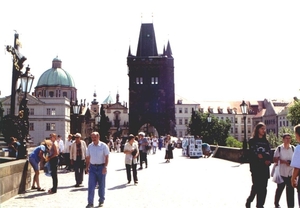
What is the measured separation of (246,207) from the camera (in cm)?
912

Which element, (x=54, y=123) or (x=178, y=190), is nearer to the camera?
(x=178, y=190)

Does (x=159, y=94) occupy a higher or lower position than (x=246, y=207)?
higher

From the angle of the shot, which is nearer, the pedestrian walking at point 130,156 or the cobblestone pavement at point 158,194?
the cobblestone pavement at point 158,194

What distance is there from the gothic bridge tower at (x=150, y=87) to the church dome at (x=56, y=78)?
948 inches

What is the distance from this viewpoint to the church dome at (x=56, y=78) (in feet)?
364

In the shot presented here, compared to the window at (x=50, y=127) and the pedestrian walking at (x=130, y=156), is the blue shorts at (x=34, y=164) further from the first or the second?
the window at (x=50, y=127)

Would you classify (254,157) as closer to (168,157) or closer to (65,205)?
(65,205)

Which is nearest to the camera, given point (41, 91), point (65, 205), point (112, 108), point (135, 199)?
point (65, 205)

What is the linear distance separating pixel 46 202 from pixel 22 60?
61.7 ft

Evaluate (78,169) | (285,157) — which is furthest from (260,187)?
(78,169)

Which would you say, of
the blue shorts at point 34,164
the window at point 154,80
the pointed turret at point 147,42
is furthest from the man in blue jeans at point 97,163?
the pointed turret at point 147,42

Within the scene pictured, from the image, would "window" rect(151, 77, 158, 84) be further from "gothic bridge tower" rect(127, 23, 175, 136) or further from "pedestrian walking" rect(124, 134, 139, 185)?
"pedestrian walking" rect(124, 134, 139, 185)

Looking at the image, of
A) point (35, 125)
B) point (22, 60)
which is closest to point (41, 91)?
point (35, 125)

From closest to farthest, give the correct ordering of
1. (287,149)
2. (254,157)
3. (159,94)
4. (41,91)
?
(254,157) < (287,149) < (159,94) < (41,91)
